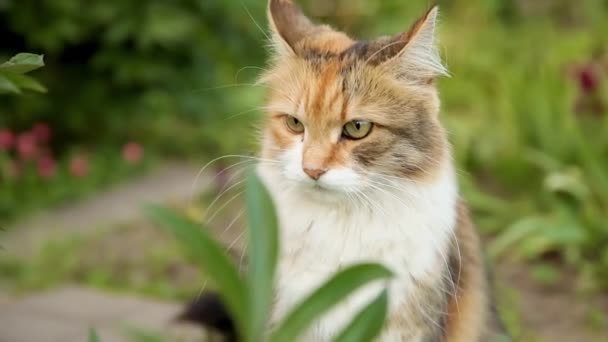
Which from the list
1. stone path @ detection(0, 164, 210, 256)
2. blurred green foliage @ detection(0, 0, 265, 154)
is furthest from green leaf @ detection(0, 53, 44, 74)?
blurred green foliage @ detection(0, 0, 265, 154)

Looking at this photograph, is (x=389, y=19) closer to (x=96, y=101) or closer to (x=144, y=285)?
(x=96, y=101)

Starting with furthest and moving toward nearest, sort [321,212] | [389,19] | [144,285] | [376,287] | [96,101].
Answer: [389,19] → [96,101] → [144,285] → [321,212] → [376,287]

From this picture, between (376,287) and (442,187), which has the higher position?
(442,187)

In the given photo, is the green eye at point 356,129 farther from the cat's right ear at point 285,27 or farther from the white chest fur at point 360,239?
the cat's right ear at point 285,27

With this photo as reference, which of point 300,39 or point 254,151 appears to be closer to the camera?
point 300,39

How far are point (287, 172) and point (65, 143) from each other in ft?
12.9

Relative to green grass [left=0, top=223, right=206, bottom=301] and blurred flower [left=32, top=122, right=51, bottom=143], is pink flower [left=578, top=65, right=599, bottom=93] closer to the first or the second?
green grass [left=0, top=223, right=206, bottom=301]

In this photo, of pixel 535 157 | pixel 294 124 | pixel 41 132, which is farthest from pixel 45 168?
pixel 294 124

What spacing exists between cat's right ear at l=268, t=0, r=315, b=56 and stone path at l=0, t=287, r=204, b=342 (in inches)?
51.5

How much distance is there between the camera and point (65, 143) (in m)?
5.99

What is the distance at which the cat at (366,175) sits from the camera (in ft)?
7.77

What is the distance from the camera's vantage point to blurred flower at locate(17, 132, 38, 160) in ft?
16.7

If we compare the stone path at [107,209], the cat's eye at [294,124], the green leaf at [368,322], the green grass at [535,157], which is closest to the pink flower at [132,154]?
the stone path at [107,209]

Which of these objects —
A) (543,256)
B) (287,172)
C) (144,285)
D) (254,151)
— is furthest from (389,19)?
(287,172)
